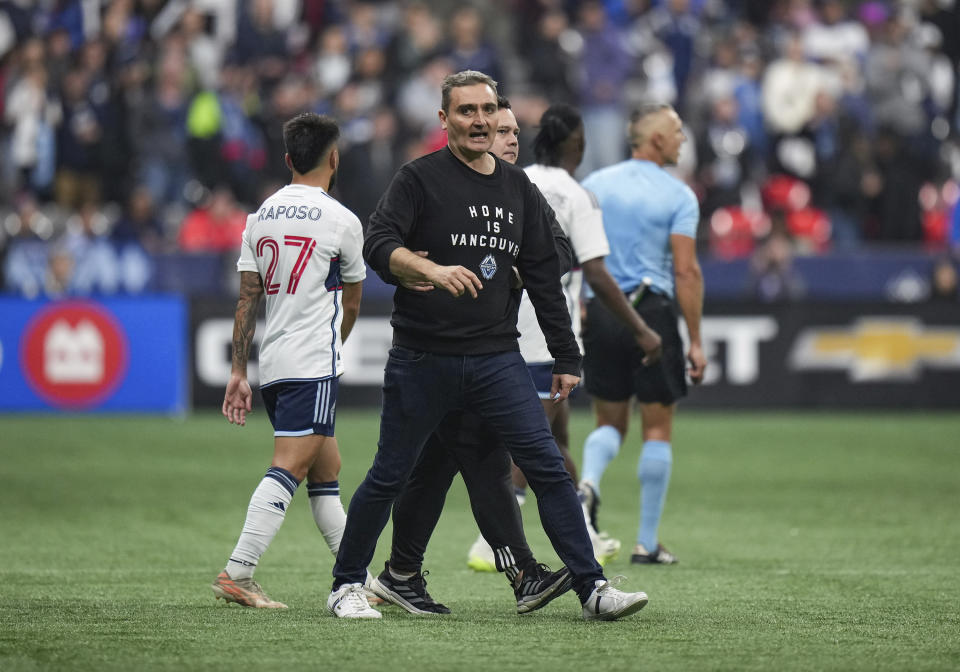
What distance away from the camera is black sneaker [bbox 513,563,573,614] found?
6602 millimetres

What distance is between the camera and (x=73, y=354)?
1788 centimetres

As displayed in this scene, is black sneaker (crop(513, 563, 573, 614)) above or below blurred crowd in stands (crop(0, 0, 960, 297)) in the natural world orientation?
below

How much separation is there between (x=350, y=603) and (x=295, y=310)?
4.18 feet

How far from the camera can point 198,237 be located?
1983 centimetres

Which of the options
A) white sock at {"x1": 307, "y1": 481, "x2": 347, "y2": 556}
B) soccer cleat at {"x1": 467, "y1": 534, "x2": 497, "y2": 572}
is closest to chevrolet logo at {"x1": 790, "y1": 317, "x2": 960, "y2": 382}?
soccer cleat at {"x1": 467, "y1": 534, "x2": 497, "y2": 572}

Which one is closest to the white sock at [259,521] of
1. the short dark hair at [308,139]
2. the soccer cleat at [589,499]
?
the short dark hair at [308,139]

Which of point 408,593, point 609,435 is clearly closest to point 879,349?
point 609,435

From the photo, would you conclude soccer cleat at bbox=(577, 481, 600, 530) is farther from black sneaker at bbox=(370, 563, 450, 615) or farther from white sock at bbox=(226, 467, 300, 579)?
white sock at bbox=(226, 467, 300, 579)

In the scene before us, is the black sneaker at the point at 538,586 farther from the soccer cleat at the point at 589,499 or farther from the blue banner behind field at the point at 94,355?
the blue banner behind field at the point at 94,355

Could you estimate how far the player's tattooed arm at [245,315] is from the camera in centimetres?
687

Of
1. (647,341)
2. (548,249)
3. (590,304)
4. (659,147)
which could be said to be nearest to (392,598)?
(548,249)

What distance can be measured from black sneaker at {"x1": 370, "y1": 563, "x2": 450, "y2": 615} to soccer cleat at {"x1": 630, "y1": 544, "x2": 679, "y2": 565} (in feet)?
6.94

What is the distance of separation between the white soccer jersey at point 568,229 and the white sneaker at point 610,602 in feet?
6.44

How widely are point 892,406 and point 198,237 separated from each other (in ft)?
28.8
